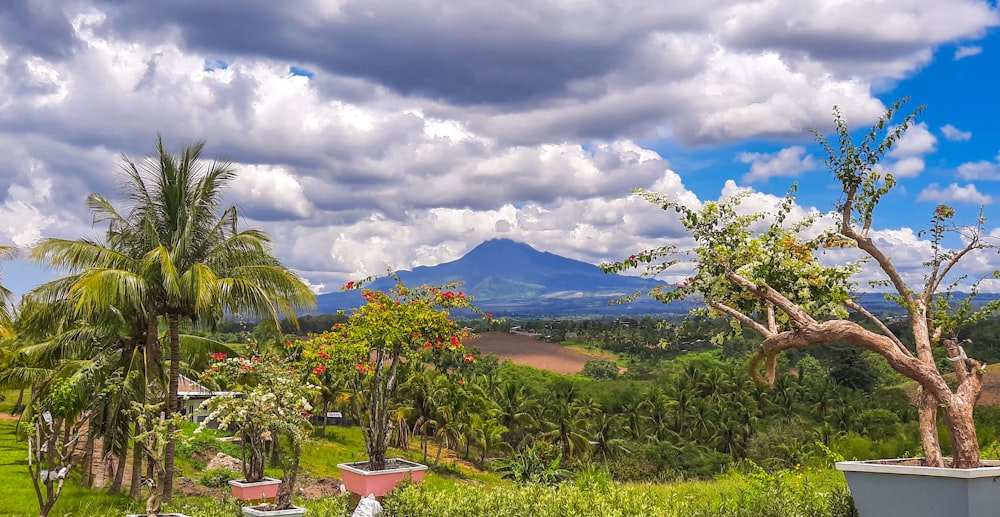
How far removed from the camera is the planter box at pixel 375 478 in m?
9.22

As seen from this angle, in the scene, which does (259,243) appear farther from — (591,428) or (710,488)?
(591,428)

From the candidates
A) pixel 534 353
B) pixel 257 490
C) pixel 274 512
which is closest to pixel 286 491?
pixel 274 512

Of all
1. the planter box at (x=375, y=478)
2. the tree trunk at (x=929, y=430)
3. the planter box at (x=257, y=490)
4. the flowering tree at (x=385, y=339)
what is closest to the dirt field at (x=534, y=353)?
the planter box at (x=257, y=490)

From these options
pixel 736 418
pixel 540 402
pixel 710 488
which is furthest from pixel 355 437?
pixel 710 488

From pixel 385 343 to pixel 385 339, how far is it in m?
0.10

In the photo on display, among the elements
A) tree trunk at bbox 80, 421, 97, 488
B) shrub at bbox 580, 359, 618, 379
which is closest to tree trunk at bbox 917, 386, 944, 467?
tree trunk at bbox 80, 421, 97, 488

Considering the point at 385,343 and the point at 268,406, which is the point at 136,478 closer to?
the point at 268,406

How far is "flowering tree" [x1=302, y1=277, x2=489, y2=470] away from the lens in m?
10.3

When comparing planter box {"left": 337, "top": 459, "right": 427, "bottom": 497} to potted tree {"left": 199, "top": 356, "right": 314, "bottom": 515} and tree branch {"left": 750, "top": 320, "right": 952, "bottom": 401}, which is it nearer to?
potted tree {"left": 199, "top": 356, "right": 314, "bottom": 515}

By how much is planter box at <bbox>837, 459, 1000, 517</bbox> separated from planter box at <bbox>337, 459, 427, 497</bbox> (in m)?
5.26

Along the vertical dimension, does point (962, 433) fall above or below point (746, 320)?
below

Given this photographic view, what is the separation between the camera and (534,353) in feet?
306

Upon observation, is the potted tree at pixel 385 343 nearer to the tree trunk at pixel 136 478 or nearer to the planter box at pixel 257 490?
the planter box at pixel 257 490

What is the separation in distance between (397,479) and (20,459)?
1971 cm
